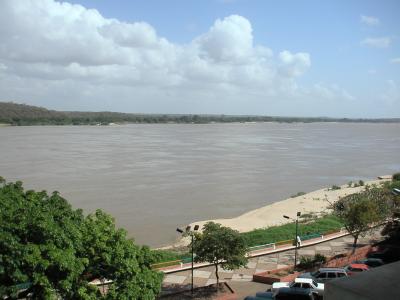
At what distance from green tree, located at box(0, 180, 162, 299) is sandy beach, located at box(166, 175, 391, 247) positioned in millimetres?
17014

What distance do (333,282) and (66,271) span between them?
17.9 feet

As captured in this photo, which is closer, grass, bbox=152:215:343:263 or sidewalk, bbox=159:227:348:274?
sidewalk, bbox=159:227:348:274

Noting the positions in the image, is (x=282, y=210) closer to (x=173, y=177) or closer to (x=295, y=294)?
(x=173, y=177)

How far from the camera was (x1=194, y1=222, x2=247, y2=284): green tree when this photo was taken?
16156 mm

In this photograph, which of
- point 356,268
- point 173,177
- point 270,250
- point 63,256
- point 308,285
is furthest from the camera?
point 173,177

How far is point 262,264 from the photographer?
19750 mm

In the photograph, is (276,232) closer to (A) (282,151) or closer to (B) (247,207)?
(B) (247,207)

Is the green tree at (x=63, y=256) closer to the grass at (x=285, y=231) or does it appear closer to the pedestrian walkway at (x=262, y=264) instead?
the pedestrian walkway at (x=262, y=264)

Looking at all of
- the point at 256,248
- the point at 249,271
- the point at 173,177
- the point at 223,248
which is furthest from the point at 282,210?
the point at 223,248

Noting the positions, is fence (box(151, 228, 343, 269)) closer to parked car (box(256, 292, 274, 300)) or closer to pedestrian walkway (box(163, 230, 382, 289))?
pedestrian walkway (box(163, 230, 382, 289))

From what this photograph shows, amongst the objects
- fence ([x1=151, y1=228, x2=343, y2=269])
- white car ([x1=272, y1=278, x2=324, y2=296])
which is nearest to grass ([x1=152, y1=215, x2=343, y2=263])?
fence ([x1=151, y1=228, x2=343, y2=269])

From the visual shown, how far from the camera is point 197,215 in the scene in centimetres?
3578

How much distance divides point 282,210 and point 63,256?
29.8m

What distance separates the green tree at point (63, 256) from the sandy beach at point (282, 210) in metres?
17.0
